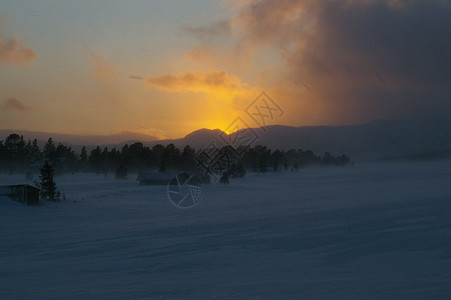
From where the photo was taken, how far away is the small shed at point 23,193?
33125 millimetres

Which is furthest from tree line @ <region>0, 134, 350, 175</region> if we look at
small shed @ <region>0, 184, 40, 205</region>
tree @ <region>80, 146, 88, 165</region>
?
small shed @ <region>0, 184, 40, 205</region>

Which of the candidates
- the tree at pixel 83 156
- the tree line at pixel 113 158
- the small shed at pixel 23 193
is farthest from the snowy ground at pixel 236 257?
the tree at pixel 83 156

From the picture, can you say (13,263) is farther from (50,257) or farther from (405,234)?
(405,234)

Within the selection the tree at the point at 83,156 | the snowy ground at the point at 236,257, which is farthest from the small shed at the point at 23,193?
the tree at the point at 83,156

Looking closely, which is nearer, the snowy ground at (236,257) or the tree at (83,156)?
the snowy ground at (236,257)

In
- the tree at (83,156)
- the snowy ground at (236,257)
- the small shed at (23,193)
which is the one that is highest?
the tree at (83,156)

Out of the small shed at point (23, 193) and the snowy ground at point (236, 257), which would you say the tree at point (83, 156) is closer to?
the small shed at point (23, 193)

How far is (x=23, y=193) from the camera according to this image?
33.5m

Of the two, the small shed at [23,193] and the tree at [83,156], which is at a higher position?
the tree at [83,156]

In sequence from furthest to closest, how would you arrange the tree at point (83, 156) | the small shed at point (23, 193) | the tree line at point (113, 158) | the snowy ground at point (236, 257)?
the tree at point (83, 156), the tree line at point (113, 158), the small shed at point (23, 193), the snowy ground at point (236, 257)

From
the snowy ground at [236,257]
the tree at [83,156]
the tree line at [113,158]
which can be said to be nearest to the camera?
the snowy ground at [236,257]

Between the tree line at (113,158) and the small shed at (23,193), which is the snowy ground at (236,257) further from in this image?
the tree line at (113,158)

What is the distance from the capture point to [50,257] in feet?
46.7

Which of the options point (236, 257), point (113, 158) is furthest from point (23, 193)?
point (113, 158)
